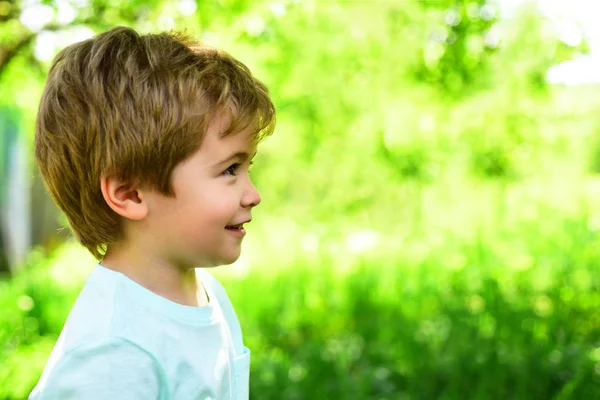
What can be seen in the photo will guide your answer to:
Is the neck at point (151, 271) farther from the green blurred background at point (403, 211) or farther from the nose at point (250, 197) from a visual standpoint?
the green blurred background at point (403, 211)

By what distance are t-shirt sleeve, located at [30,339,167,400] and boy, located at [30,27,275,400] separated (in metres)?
0.05

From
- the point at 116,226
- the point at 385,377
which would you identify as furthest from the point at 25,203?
the point at 116,226

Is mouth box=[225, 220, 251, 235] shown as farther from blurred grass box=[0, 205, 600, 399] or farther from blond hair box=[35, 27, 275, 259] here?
blurred grass box=[0, 205, 600, 399]

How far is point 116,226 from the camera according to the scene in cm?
166

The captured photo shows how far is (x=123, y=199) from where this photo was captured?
161 cm

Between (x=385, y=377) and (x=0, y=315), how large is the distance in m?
2.34

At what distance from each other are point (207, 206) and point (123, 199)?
7.2 inches

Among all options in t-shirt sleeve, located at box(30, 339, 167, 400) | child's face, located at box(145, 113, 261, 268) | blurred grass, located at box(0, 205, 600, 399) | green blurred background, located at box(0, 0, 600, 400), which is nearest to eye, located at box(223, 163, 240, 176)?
child's face, located at box(145, 113, 261, 268)

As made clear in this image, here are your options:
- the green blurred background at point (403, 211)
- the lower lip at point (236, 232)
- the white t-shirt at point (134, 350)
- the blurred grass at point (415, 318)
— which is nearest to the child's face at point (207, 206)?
the lower lip at point (236, 232)

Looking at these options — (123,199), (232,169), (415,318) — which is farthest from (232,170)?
(415,318)

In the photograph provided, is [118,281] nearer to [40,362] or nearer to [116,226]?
[116,226]

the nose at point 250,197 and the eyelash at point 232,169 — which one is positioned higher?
the eyelash at point 232,169

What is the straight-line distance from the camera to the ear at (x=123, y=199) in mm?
1594

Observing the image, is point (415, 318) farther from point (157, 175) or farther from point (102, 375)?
point (102, 375)
